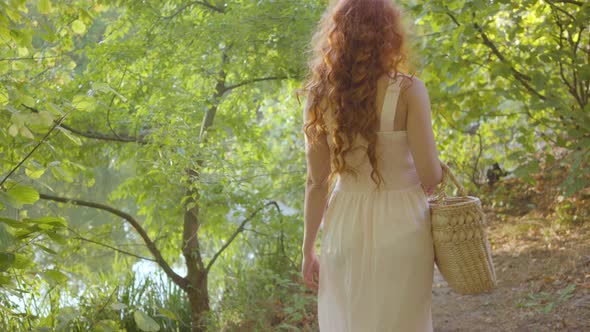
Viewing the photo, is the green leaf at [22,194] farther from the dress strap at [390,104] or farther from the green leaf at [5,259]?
the dress strap at [390,104]

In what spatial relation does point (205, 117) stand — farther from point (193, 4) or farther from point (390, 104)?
point (390, 104)

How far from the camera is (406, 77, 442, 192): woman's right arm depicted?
2.05 meters

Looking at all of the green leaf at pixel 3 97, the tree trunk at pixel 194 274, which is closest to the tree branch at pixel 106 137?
the tree trunk at pixel 194 274

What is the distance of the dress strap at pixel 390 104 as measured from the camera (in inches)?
81.3

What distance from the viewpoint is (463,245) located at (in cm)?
207

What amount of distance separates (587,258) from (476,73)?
75.4 inches

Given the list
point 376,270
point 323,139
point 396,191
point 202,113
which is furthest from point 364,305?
point 202,113

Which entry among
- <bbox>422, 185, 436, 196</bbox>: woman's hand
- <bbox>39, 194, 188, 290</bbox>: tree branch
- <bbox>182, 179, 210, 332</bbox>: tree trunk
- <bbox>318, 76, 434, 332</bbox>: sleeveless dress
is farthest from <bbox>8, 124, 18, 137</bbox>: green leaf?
<bbox>182, 179, 210, 332</bbox>: tree trunk

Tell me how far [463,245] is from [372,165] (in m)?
0.39

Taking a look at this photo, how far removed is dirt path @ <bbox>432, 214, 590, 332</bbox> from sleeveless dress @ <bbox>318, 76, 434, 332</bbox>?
1651mm

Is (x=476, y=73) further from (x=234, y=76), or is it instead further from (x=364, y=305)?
(x=364, y=305)

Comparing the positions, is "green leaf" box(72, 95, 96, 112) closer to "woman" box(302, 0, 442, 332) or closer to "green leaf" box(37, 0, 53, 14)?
"green leaf" box(37, 0, 53, 14)

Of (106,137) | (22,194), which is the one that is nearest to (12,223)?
(22,194)

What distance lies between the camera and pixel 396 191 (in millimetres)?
2178
